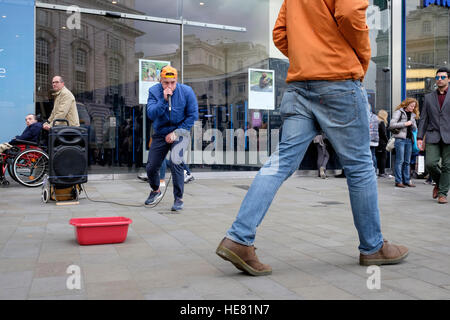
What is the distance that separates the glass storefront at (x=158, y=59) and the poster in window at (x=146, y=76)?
0.29 ft

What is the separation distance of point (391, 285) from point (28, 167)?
289 inches

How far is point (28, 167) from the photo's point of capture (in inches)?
347

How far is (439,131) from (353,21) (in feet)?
15.6

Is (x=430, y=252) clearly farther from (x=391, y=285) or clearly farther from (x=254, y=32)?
(x=254, y=32)

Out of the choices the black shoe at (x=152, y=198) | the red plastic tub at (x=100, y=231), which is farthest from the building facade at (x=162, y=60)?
the red plastic tub at (x=100, y=231)

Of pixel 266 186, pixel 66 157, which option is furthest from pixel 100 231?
pixel 66 157

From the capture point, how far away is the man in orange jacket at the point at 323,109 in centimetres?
317

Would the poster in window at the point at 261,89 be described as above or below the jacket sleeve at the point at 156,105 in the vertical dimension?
above

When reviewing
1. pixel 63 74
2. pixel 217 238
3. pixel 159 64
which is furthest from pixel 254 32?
pixel 217 238

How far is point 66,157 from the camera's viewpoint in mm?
6715

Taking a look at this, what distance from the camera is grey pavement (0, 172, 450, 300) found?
2.86m

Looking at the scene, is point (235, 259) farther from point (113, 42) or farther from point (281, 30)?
point (113, 42)

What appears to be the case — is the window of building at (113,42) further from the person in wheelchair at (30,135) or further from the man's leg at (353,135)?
the man's leg at (353,135)

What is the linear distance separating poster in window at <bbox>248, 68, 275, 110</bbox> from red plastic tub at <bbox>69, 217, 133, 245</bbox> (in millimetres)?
8017
